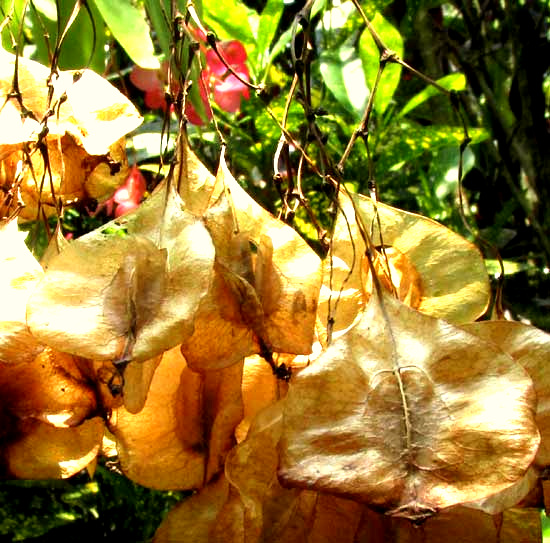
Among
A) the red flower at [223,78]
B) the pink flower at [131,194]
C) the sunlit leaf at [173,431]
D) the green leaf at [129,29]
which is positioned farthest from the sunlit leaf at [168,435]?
the pink flower at [131,194]

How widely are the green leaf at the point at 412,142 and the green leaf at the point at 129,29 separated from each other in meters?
0.67

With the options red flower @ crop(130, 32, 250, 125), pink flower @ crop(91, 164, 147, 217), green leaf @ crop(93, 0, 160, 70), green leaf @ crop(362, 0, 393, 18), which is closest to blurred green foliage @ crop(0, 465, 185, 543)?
pink flower @ crop(91, 164, 147, 217)

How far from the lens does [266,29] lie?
1132 millimetres

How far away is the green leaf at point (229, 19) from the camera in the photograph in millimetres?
1100

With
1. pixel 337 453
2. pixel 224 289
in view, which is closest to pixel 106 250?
pixel 224 289

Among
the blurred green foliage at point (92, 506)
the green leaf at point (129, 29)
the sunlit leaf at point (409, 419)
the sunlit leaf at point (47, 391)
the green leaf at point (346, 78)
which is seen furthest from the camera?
the blurred green foliage at point (92, 506)

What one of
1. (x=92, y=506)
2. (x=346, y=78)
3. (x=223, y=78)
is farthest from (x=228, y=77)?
(x=92, y=506)

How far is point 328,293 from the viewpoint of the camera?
480mm

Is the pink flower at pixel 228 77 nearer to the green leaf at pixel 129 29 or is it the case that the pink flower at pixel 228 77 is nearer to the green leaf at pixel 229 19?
the green leaf at pixel 229 19

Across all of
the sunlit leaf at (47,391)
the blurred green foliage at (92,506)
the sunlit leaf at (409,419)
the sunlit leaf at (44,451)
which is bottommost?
the blurred green foliage at (92,506)

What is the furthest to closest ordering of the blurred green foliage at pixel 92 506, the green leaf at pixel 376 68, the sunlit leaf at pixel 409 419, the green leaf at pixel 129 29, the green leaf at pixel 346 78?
1. the blurred green foliage at pixel 92 506
2. the green leaf at pixel 346 78
3. the green leaf at pixel 376 68
4. the green leaf at pixel 129 29
5. the sunlit leaf at pixel 409 419

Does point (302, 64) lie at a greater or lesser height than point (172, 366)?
greater

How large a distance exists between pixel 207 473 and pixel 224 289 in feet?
0.31

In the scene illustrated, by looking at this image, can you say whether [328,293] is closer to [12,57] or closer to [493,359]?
[493,359]
